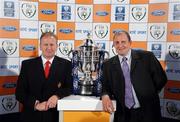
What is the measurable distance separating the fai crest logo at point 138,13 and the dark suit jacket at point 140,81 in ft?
3.55

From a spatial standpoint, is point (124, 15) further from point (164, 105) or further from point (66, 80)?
point (66, 80)

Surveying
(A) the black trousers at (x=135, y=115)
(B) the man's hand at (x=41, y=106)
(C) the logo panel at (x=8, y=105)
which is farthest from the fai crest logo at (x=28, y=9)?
(A) the black trousers at (x=135, y=115)

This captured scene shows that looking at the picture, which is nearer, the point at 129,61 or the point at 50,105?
the point at 50,105

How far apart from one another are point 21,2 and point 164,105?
2.07 meters

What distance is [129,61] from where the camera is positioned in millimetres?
2309

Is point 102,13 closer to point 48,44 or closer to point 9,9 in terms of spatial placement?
point 9,9

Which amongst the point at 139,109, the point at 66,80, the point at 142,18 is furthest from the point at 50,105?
the point at 142,18

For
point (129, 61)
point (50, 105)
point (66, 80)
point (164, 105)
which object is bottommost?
point (164, 105)

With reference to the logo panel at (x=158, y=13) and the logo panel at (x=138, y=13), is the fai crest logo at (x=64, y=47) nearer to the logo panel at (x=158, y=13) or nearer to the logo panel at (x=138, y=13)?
the logo panel at (x=138, y=13)

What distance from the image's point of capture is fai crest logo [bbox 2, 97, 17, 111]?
3.17 metres

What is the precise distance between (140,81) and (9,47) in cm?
167

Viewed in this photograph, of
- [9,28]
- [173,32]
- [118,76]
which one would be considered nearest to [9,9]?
[9,28]

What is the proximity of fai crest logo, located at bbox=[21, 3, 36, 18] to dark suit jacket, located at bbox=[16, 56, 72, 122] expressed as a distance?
1.18 m

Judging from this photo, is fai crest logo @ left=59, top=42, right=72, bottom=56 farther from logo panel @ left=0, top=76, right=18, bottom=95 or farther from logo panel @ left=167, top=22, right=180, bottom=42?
logo panel @ left=167, top=22, right=180, bottom=42
